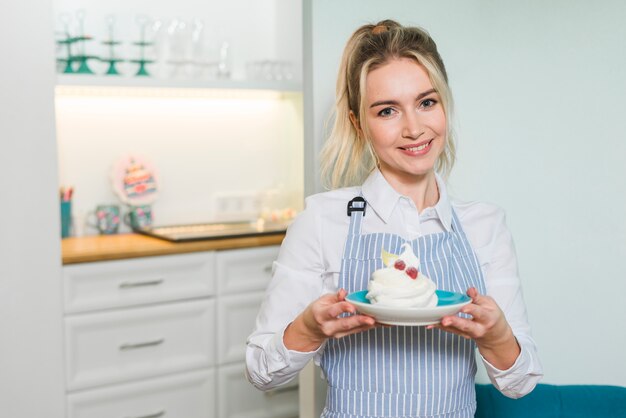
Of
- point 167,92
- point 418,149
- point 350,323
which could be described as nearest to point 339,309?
point 350,323

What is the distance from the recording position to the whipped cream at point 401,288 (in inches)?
46.3

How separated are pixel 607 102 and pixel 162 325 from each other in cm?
181

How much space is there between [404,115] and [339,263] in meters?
0.30

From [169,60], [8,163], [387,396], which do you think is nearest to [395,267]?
[387,396]

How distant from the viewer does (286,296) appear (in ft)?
4.56

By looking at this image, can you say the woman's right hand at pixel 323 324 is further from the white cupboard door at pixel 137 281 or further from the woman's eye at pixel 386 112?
the white cupboard door at pixel 137 281

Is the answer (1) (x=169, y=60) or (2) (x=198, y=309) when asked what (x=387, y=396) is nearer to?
(2) (x=198, y=309)

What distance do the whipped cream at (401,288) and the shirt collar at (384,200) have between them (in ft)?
0.68

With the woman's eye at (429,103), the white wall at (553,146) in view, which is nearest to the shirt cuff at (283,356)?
the woman's eye at (429,103)

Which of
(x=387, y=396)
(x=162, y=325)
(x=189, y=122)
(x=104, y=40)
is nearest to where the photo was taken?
(x=387, y=396)

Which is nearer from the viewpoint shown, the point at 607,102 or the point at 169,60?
the point at 607,102

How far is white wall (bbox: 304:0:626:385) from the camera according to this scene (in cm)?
190

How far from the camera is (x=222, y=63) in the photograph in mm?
3420

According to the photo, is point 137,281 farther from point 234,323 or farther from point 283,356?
point 283,356
